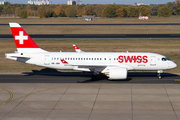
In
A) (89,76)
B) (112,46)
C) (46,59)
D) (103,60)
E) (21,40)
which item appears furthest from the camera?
(112,46)

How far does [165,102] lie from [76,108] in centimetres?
921

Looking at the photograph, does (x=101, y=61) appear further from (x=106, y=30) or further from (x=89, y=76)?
(x=106, y=30)

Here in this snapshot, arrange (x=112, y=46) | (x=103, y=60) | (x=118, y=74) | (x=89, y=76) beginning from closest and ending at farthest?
1. (x=118, y=74)
2. (x=103, y=60)
3. (x=89, y=76)
4. (x=112, y=46)

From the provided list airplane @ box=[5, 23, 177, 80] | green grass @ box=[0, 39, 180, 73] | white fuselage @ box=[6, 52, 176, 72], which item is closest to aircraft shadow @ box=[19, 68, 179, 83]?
airplane @ box=[5, 23, 177, 80]

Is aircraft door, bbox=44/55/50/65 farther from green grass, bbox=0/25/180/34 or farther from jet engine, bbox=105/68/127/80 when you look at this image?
green grass, bbox=0/25/180/34

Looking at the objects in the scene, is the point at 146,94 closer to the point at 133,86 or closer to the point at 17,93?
the point at 133,86

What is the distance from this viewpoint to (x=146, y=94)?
29.6m

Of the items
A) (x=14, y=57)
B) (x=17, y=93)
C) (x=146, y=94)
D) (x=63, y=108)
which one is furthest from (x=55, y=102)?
(x=14, y=57)

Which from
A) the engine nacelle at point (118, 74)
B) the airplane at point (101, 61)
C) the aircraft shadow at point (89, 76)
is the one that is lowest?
the aircraft shadow at point (89, 76)

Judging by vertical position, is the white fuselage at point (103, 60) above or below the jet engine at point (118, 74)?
above

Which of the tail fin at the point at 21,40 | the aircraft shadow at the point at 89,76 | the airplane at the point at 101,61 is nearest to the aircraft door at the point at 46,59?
the airplane at the point at 101,61

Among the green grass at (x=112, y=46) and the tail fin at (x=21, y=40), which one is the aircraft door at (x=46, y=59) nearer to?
the tail fin at (x=21, y=40)

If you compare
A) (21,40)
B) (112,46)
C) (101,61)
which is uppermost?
(21,40)

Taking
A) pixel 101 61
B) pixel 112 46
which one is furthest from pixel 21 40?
pixel 112 46
